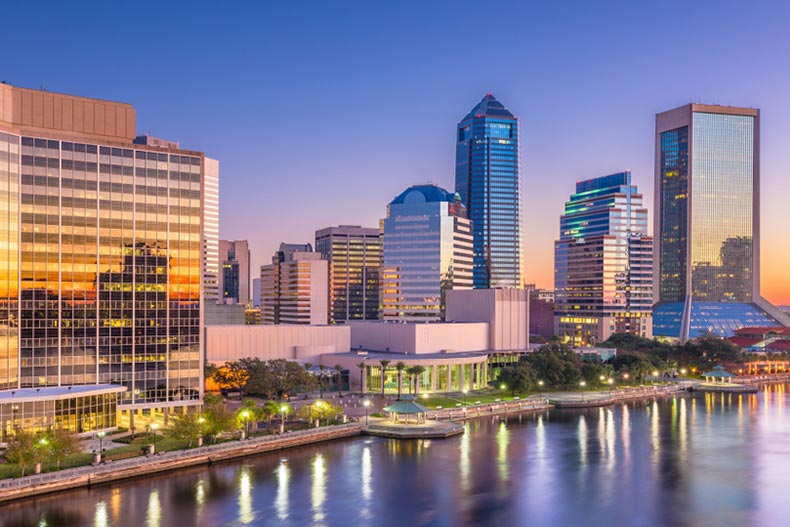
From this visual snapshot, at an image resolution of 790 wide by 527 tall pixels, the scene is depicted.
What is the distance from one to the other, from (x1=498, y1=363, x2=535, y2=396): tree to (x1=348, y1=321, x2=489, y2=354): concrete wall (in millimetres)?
19124

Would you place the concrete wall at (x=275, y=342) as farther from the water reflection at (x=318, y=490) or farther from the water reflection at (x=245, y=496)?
the water reflection at (x=245, y=496)

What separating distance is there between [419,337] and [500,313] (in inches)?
1047

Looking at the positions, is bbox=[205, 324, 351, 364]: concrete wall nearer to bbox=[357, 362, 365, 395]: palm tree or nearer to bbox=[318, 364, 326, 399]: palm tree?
bbox=[318, 364, 326, 399]: palm tree

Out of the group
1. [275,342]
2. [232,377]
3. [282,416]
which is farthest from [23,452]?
[275,342]

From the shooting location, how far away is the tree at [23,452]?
3236 inches

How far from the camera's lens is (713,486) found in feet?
289

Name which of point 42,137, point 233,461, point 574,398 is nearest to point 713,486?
point 233,461

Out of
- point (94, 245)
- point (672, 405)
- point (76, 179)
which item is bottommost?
point (672, 405)

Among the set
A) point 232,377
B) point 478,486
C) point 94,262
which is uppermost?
point 94,262

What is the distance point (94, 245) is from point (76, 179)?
9.78 metres

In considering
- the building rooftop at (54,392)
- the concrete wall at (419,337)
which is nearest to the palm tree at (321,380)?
the concrete wall at (419,337)

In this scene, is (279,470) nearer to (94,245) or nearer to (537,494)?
(537,494)

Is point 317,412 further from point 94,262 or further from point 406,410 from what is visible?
point 94,262

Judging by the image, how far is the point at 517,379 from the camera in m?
156
